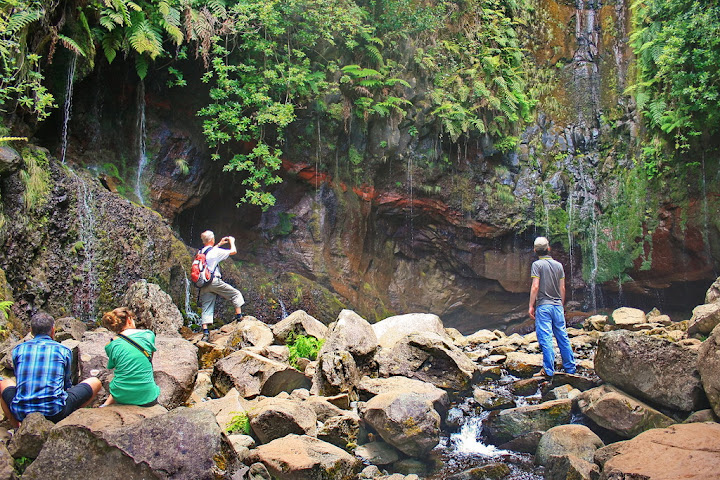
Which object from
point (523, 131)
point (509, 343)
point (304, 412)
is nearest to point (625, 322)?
point (509, 343)

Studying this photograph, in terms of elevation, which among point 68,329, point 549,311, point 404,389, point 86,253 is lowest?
point 404,389

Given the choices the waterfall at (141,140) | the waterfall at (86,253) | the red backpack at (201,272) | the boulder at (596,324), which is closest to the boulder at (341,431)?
the red backpack at (201,272)

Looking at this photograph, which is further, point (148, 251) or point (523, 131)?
point (523, 131)

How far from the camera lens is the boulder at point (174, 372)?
5.39 metres

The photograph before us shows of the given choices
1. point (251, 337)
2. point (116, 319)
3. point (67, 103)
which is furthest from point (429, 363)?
point (67, 103)

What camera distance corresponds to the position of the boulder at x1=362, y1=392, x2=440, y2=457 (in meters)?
5.42

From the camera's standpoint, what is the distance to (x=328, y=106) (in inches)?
539

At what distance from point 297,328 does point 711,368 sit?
5.97m

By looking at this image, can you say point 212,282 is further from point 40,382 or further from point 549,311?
point 549,311

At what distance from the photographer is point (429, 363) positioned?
24.8 ft

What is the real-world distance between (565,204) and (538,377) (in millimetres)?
10608

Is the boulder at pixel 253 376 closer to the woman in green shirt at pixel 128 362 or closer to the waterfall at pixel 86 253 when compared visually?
the woman in green shirt at pixel 128 362

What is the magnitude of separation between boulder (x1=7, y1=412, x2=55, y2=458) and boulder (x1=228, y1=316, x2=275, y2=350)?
13.7 feet

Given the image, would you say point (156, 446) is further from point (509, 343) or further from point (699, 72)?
point (699, 72)
